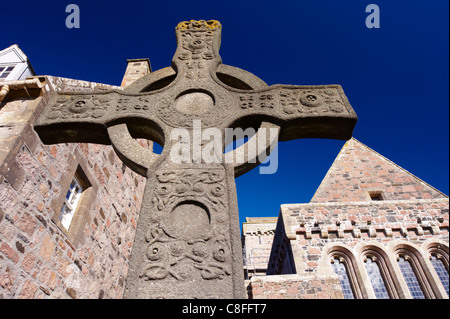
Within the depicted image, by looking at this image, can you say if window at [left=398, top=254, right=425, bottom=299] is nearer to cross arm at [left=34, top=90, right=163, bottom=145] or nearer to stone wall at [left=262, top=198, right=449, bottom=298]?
stone wall at [left=262, top=198, right=449, bottom=298]

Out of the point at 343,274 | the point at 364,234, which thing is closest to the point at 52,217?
the point at 343,274

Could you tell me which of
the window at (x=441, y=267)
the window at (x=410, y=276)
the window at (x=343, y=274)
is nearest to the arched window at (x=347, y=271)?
the window at (x=343, y=274)

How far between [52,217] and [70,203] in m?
0.79

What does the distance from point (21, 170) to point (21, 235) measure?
835mm

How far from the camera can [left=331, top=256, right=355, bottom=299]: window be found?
31.4 feet

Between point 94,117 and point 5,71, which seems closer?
point 94,117

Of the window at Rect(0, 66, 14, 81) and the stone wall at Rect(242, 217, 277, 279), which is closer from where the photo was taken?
the window at Rect(0, 66, 14, 81)

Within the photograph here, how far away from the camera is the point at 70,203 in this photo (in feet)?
16.4

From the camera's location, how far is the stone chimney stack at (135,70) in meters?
8.52

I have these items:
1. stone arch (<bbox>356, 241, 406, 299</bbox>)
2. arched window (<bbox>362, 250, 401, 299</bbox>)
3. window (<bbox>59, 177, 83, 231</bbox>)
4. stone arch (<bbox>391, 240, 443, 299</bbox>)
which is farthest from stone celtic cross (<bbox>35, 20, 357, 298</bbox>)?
stone arch (<bbox>391, 240, 443, 299</bbox>)

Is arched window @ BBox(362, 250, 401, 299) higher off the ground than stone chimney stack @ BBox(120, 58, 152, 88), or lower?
lower

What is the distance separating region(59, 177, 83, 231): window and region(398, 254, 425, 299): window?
1047cm

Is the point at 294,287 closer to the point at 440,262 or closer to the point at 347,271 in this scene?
the point at 347,271
